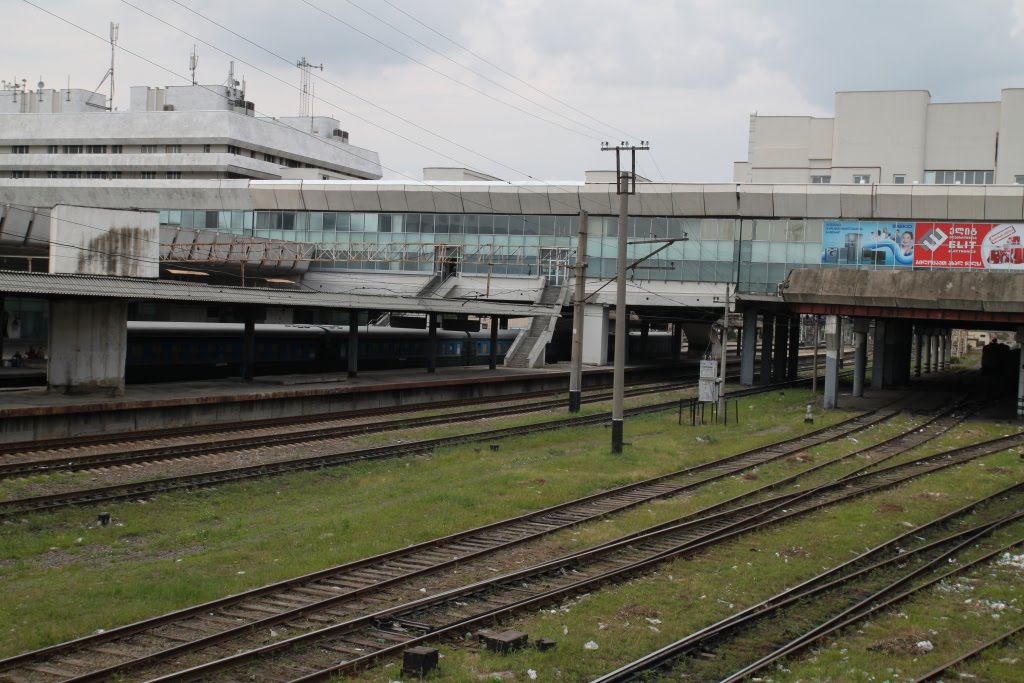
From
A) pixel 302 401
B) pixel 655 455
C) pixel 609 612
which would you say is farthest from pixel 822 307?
pixel 609 612

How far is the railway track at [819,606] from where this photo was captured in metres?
11.3

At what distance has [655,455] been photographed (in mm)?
27484

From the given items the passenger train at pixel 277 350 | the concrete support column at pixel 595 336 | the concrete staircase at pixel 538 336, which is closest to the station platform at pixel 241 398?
the passenger train at pixel 277 350

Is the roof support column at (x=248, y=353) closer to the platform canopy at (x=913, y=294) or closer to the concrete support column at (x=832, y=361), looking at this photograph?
the platform canopy at (x=913, y=294)

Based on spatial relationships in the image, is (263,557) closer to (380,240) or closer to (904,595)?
(904,595)

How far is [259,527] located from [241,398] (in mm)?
17909

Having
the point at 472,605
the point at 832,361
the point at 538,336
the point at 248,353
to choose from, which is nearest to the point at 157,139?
the point at 538,336

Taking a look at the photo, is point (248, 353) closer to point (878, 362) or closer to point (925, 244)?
point (878, 362)

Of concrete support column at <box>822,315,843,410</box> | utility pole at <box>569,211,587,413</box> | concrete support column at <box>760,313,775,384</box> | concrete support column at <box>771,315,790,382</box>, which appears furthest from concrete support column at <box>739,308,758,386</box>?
utility pole at <box>569,211,587,413</box>

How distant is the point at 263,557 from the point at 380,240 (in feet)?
168

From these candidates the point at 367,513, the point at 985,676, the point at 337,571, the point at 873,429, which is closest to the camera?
the point at 985,676

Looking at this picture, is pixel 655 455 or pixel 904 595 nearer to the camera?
pixel 904 595

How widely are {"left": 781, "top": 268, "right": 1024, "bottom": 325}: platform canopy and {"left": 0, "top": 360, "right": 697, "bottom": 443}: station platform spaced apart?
15648 millimetres

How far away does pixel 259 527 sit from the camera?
18.0 meters
